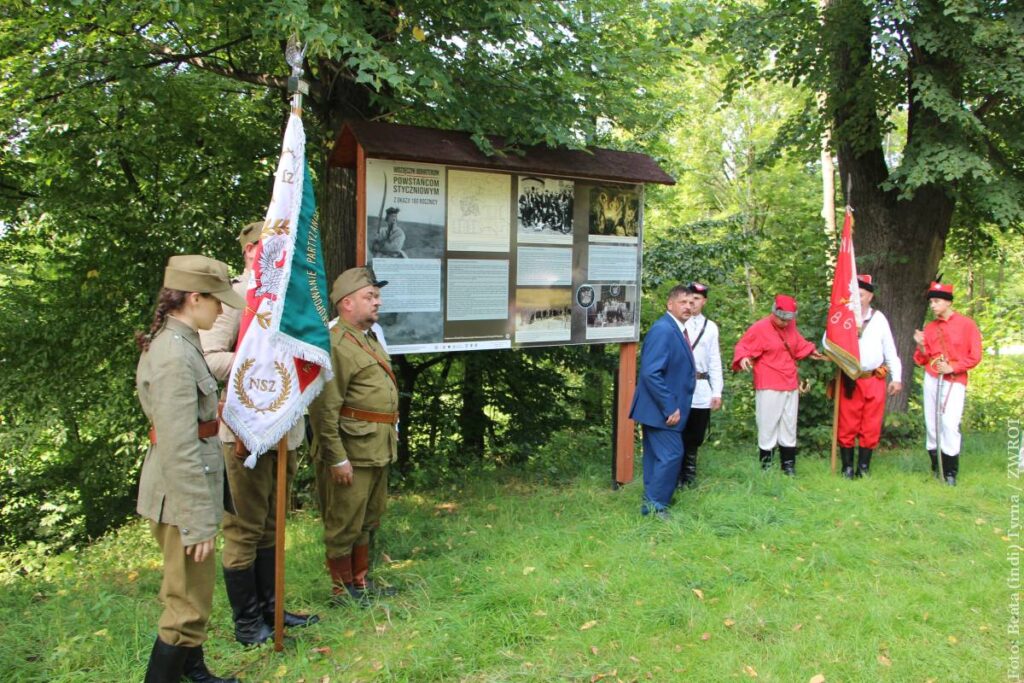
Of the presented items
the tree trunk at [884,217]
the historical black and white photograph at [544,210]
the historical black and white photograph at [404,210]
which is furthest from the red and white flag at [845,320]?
the historical black and white photograph at [404,210]

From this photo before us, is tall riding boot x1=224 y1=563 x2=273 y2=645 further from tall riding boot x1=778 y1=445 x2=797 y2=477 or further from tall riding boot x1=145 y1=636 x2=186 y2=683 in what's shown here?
tall riding boot x1=778 y1=445 x2=797 y2=477

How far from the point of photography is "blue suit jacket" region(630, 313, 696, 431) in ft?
19.5

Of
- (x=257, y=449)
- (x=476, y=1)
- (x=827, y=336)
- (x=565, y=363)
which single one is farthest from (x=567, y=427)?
(x=257, y=449)

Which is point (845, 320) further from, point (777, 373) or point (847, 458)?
point (847, 458)

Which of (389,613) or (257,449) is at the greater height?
(257,449)

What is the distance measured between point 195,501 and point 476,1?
4493 mm

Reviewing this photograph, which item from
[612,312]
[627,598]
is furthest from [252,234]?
[612,312]

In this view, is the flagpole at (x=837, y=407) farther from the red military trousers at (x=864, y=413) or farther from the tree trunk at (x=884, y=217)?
the tree trunk at (x=884, y=217)

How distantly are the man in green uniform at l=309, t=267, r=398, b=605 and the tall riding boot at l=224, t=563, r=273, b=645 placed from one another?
573 mm

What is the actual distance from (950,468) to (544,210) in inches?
187

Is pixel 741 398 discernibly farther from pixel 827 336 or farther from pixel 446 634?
pixel 446 634

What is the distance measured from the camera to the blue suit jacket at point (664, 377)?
594cm

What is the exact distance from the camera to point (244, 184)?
27.1 feet

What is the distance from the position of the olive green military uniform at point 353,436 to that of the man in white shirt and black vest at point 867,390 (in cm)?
504
